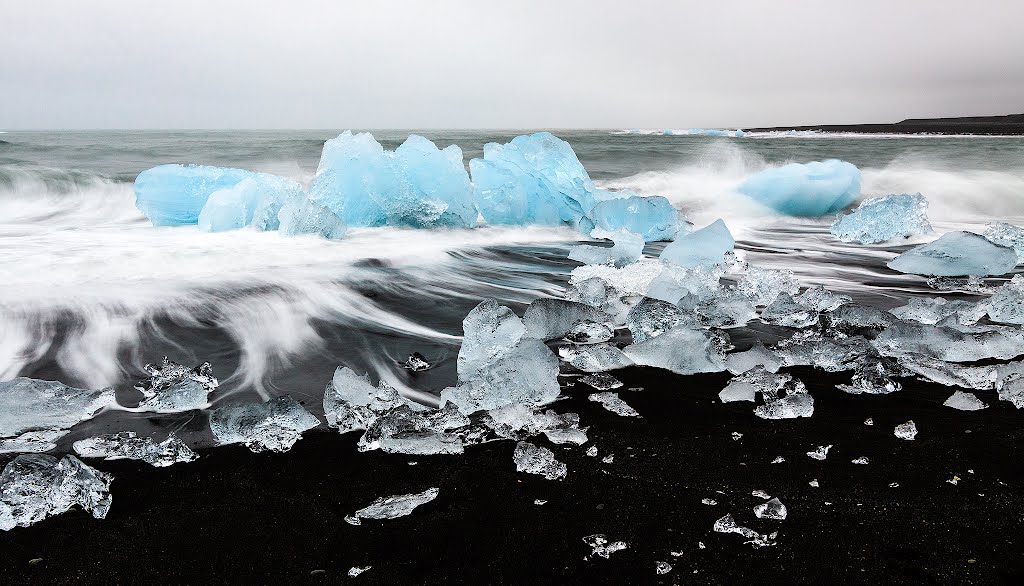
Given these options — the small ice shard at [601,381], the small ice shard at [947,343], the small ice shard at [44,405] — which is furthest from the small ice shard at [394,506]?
the small ice shard at [947,343]

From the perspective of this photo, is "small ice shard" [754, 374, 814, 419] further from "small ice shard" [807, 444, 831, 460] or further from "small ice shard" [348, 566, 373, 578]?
"small ice shard" [348, 566, 373, 578]

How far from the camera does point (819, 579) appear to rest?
1.30 m

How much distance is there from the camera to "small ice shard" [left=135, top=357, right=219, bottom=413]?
2181 millimetres

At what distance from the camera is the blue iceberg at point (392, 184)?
604cm

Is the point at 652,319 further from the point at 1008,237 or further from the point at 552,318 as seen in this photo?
the point at 1008,237

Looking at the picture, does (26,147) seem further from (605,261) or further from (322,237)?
(605,261)

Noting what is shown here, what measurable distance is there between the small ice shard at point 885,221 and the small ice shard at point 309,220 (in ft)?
15.6

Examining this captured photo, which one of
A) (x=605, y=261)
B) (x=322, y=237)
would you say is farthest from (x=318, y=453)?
(x=322, y=237)

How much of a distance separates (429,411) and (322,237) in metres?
4.30

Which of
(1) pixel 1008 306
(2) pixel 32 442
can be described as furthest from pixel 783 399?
(2) pixel 32 442

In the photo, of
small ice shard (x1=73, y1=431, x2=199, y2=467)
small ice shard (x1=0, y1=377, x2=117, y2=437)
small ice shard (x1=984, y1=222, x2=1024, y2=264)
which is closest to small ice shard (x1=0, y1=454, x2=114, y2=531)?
small ice shard (x1=73, y1=431, x2=199, y2=467)

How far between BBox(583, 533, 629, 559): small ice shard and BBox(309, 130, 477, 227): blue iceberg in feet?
16.7

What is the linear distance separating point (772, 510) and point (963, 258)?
380 centimetres

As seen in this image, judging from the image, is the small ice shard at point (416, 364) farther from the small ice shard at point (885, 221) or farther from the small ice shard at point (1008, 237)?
the small ice shard at point (885, 221)
